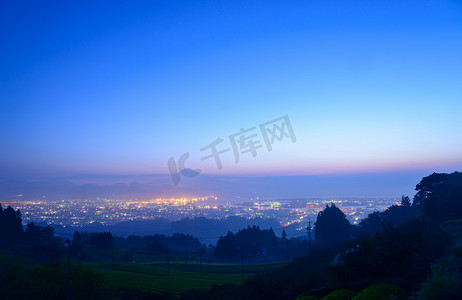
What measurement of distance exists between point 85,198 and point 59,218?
57.7 metres

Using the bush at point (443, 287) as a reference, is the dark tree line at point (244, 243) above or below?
below

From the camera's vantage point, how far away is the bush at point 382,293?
8.28 metres

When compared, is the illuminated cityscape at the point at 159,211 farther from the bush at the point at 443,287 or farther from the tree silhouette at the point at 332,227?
the bush at the point at 443,287

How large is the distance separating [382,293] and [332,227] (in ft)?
152

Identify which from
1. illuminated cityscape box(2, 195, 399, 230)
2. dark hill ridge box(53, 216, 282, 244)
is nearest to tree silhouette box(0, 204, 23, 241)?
illuminated cityscape box(2, 195, 399, 230)

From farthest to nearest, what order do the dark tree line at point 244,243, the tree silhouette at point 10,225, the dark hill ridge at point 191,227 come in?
the dark hill ridge at point 191,227 < the tree silhouette at point 10,225 < the dark tree line at point 244,243

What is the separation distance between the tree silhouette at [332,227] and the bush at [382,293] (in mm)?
44703

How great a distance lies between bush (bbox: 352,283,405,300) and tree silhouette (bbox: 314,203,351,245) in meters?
44.7

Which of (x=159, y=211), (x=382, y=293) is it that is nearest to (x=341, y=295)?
(x=382, y=293)

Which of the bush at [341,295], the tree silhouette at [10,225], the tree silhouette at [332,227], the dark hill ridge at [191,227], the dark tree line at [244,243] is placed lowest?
the dark hill ridge at [191,227]

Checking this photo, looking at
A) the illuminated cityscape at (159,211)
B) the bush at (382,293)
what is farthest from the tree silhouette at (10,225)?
the bush at (382,293)

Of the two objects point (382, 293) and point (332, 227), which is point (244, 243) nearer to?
point (332, 227)

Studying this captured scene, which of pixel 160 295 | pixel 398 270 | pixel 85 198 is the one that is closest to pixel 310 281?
pixel 398 270

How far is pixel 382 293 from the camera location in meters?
8.59
